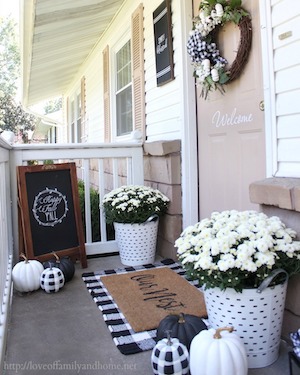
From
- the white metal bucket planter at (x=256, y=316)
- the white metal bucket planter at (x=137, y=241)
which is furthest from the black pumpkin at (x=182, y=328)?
the white metal bucket planter at (x=137, y=241)

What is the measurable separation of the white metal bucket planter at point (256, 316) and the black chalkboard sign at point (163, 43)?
83.9 inches

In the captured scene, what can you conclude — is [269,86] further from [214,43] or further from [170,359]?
[170,359]

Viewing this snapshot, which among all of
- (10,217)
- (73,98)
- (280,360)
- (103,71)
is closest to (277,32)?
(280,360)

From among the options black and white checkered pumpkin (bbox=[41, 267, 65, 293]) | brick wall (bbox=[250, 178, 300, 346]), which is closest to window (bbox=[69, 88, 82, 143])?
black and white checkered pumpkin (bbox=[41, 267, 65, 293])

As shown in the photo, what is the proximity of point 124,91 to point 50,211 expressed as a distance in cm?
248

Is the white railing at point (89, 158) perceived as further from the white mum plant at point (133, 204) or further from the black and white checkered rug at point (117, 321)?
the black and white checkered rug at point (117, 321)

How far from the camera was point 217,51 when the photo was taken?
2.55 metres

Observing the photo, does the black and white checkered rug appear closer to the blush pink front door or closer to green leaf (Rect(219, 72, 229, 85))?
the blush pink front door

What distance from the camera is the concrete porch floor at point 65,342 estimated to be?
1659mm

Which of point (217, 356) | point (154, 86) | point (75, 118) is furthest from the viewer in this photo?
point (75, 118)

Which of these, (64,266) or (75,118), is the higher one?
(75,118)

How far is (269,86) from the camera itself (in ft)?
6.57

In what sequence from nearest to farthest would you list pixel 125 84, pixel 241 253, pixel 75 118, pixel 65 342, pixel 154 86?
1. pixel 241 253
2. pixel 65 342
3. pixel 154 86
4. pixel 125 84
5. pixel 75 118

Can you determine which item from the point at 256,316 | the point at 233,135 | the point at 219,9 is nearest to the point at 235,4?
the point at 219,9
